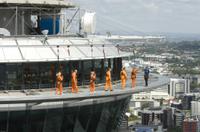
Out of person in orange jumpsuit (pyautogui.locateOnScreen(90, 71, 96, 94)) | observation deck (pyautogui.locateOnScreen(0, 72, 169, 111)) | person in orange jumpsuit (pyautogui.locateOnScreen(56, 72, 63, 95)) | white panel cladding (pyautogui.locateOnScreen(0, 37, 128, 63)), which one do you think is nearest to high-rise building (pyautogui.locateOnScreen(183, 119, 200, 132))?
white panel cladding (pyautogui.locateOnScreen(0, 37, 128, 63))

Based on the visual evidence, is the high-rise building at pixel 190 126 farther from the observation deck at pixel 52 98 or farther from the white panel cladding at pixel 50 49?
the observation deck at pixel 52 98

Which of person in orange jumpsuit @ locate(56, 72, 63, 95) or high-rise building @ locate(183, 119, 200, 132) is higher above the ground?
person in orange jumpsuit @ locate(56, 72, 63, 95)

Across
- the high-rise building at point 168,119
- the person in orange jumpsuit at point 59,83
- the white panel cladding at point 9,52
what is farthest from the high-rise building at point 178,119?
the white panel cladding at point 9,52

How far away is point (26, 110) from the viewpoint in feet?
73.6

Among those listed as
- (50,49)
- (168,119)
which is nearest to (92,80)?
(50,49)

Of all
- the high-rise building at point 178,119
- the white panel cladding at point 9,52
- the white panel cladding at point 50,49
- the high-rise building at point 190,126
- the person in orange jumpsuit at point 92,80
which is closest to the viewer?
the white panel cladding at point 9,52

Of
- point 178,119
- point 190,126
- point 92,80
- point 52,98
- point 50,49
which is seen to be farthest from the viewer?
point 178,119

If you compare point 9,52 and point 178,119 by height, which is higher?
point 9,52

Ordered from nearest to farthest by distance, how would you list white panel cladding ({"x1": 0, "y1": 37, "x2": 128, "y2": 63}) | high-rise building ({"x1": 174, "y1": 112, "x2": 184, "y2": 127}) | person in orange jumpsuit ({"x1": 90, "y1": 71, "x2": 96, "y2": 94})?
white panel cladding ({"x1": 0, "y1": 37, "x2": 128, "y2": 63})
person in orange jumpsuit ({"x1": 90, "y1": 71, "x2": 96, "y2": 94})
high-rise building ({"x1": 174, "y1": 112, "x2": 184, "y2": 127})

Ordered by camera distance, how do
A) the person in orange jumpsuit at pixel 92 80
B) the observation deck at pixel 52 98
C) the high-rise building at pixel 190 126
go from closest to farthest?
1. the observation deck at pixel 52 98
2. the person in orange jumpsuit at pixel 92 80
3. the high-rise building at pixel 190 126

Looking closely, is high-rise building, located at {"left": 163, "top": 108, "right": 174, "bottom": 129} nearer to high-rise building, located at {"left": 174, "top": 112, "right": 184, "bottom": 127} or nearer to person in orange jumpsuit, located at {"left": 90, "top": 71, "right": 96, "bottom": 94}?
high-rise building, located at {"left": 174, "top": 112, "right": 184, "bottom": 127}

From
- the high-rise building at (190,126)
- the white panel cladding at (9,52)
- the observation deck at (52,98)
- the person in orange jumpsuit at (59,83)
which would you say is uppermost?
the white panel cladding at (9,52)

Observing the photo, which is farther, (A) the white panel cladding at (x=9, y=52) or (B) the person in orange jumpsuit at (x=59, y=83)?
(B) the person in orange jumpsuit at (x=59, y=83)

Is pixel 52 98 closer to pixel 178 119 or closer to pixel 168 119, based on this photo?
pixel 168 119
